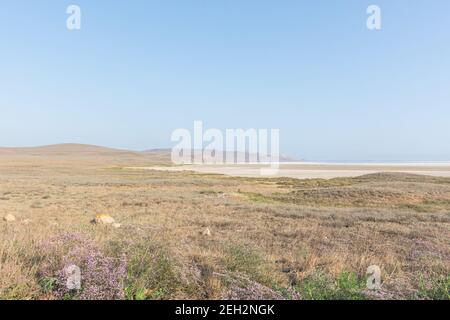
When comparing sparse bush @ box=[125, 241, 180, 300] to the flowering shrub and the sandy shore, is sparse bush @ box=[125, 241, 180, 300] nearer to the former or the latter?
the flowering shrub

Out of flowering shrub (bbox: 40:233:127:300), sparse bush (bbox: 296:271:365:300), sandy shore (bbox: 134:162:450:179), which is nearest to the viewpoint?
flowering shrub (bbox: 40:233:127:300)

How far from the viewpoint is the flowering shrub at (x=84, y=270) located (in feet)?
12.6

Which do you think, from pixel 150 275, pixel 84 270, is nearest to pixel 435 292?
pixel 150 275

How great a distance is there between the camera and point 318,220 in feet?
49.0

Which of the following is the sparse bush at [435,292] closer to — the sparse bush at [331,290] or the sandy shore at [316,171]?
the sparse bush at [331,290]

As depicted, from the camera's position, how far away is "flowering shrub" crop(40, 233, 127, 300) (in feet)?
12.6

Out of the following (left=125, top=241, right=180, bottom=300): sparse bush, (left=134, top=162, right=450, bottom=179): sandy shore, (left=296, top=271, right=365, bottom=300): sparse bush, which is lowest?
(left=134, top=162, right=450, bottom=179): sandy shore

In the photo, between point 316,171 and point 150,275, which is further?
point 316,171

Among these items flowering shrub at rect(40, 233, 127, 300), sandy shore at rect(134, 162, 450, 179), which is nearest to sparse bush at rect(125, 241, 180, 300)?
flowering shrub at rect(40, 233, 127, 300)

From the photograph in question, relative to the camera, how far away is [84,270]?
14.1ft

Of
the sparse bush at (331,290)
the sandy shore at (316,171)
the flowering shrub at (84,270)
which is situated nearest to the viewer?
the flowering shrub at (84,270)

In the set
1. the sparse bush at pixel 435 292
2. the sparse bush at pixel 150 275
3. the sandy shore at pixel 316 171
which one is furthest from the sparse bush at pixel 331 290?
the sandy shore at pixel 316 171

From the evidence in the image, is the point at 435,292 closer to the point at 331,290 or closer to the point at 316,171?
the point at 331,290

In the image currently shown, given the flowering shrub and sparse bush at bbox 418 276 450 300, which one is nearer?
the flowering shrub
